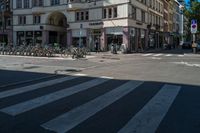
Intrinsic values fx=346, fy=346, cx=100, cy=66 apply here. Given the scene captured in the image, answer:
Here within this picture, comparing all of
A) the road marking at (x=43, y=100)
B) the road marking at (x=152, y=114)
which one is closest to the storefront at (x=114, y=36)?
the road marking at (x=43, y=100)

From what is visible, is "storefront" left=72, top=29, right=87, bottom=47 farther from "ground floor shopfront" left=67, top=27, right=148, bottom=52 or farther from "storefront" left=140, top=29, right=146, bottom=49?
"storefront" left=140, top=29, right=146, bottom=49

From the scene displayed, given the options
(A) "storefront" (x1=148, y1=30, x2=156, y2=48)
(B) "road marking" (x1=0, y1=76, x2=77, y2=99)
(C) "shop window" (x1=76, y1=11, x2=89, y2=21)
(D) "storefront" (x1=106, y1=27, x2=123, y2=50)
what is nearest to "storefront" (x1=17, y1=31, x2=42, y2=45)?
(C) "shop window" (x1=76, y1=11, x2=89, y2=21)

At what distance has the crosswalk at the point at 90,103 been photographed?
21.6ft

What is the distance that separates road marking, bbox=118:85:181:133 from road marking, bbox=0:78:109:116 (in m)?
2.45

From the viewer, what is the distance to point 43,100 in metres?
8.88

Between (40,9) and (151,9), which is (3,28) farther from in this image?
(151,9)

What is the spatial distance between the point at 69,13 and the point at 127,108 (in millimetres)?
42219

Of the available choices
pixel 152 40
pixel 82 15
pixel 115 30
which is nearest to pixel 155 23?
pixel 152 40

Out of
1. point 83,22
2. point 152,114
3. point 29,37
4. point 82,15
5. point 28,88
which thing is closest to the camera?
point 152,114

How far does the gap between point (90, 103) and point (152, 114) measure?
1833 millimetres

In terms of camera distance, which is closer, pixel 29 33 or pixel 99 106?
pixel 99 106

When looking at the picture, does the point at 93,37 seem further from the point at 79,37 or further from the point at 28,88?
the point at 28,88

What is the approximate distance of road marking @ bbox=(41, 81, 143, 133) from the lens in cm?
634

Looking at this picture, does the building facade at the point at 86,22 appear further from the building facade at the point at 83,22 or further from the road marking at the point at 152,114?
the road marking at the point at 152,114
